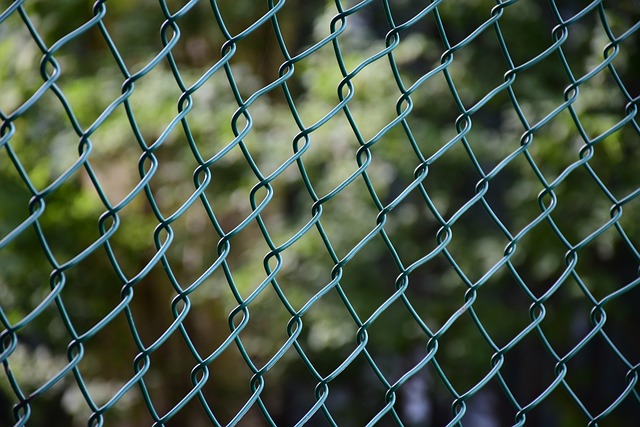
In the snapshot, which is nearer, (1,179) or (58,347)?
(1,179)

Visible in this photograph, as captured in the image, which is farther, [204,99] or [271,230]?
[271,230]

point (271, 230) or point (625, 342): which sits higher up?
point (271, 230)

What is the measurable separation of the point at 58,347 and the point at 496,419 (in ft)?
9.48

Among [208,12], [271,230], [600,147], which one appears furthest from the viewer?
[271,230]

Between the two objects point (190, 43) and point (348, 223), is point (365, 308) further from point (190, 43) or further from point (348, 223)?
point (190, 43)

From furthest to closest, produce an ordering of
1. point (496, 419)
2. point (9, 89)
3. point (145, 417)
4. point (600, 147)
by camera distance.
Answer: point (496, 419), point (145, 417), point (9, 89), point (600, 147)

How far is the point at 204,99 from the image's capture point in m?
3.32

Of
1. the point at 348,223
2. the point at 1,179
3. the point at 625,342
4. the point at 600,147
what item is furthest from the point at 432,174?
the point at 1,179

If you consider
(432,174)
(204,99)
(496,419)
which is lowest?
(496,419)

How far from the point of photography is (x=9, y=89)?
10.9 feet

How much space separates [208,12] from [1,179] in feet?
4.26

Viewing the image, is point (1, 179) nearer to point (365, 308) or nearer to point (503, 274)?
point (365, 308)

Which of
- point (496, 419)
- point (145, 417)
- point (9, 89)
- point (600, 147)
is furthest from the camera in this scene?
point (496, 419)

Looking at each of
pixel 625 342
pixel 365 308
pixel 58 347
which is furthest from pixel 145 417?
pixel 625 342
